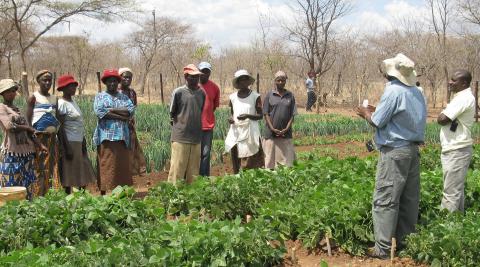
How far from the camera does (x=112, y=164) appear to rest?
6.21m

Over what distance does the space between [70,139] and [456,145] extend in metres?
3.97

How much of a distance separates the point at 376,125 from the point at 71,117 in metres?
3.39

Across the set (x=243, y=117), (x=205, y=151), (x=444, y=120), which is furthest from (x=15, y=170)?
(x=444, y=120)

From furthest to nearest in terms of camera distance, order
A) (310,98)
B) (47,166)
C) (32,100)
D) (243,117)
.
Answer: (310,98), (243,117), (47,166), (32,100)

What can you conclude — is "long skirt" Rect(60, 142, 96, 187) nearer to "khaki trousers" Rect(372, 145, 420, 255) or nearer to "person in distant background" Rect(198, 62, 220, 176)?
"person in distant background" Rect(198, 62, 220, 176)

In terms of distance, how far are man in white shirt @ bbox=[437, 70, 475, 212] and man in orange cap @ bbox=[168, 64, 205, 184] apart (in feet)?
8.45

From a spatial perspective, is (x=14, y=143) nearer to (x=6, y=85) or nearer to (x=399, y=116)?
(x=6, y=85)

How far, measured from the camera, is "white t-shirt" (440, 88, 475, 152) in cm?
516

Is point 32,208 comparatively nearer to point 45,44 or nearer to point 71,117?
point 71,117

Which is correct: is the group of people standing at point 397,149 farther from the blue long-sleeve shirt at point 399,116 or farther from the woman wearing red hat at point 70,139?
the woman wearing red hat at point 70,139

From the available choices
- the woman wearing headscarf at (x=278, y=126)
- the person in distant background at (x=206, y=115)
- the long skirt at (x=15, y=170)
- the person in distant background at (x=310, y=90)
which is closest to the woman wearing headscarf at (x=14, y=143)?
the long skirt at (x=15, y=170)

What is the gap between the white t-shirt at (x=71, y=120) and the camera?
19.8 ft

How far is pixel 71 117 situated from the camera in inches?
240

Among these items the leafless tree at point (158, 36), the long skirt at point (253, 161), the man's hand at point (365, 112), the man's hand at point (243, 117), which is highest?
the leafless tree at point (158, 36)
